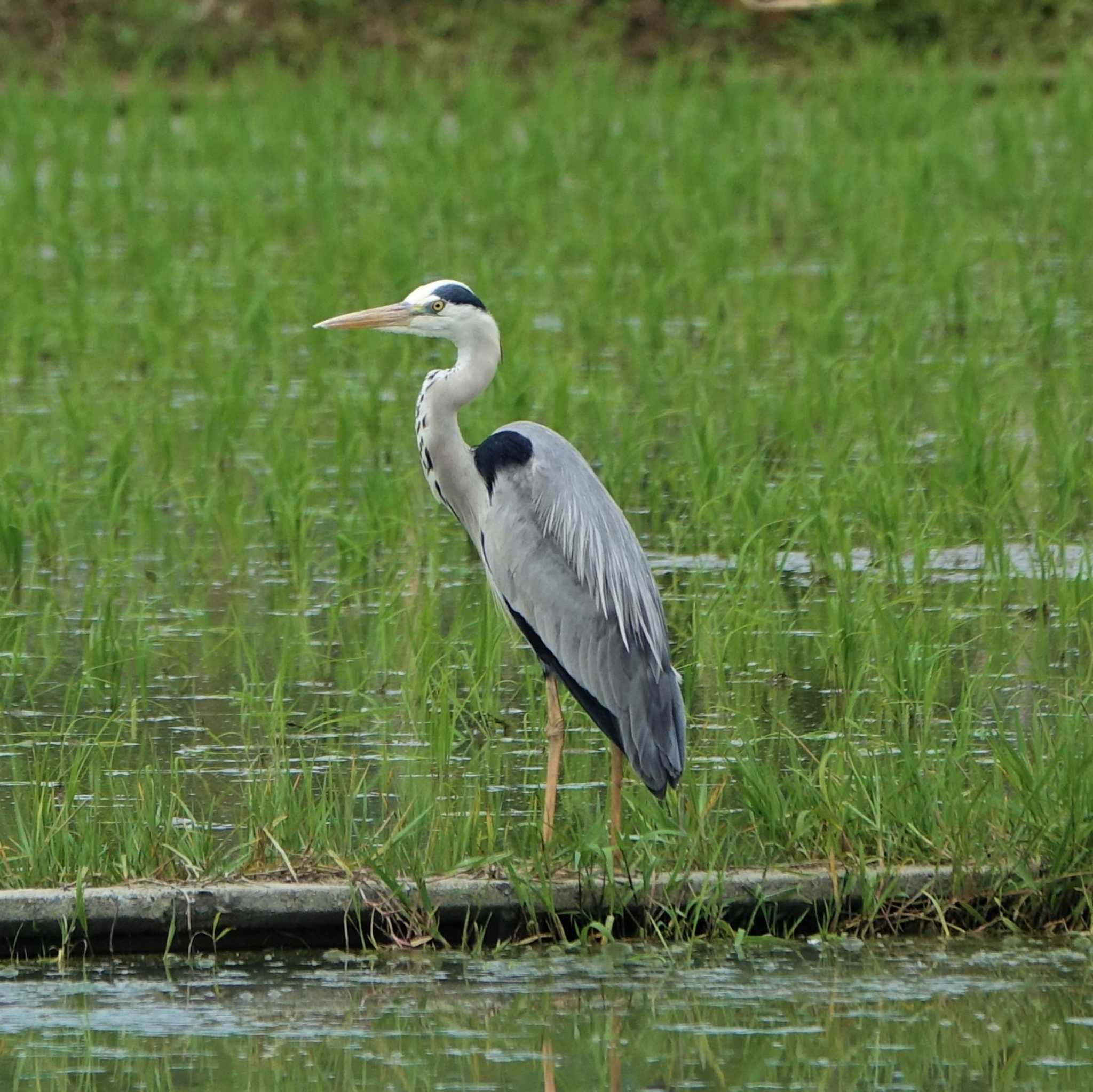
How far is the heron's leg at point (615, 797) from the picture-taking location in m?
4.61

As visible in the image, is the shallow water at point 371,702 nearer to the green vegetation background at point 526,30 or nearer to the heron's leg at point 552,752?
the heron's leg at point 552,752

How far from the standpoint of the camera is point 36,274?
453 inches

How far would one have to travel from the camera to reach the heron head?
17.9ft

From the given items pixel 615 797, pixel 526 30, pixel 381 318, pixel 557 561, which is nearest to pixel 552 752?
pixel 615 797

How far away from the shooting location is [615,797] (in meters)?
4.71

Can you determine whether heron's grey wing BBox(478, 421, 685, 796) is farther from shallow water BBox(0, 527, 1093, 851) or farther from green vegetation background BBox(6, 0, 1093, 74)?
green vegetation background BBox(6, 0, 1093, 74)

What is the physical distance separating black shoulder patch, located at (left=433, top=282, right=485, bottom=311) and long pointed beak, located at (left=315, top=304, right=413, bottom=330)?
97 millimetres

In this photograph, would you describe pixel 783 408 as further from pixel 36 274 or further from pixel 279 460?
pixel 36 274

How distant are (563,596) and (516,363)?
13.8 ft

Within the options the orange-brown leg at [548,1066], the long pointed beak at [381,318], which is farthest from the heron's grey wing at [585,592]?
the orange-brown leg at [548,1066]

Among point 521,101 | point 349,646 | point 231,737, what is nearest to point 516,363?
point 349,646

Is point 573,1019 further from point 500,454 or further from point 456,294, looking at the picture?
point 456,294

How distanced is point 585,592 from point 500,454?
0.38m

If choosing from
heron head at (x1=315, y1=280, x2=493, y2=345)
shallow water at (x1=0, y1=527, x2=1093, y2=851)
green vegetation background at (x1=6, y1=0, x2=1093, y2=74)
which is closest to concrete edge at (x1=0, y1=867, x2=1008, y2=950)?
shallow water at (x1=0, y1=527, x2=1093, y2=851)
